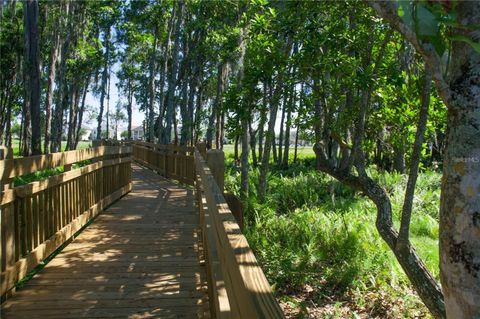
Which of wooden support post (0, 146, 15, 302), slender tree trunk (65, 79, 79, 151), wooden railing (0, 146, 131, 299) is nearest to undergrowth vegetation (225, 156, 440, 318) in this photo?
wooden railing (0, 146, 131, 299)

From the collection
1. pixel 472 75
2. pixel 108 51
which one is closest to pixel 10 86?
pixel 108 51

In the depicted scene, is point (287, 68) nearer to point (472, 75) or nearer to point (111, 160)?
point (111, 160)

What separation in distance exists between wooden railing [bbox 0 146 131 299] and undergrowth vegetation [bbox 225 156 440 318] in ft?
9.59

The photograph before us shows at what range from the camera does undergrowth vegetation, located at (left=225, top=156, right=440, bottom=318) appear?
6043 millimetres

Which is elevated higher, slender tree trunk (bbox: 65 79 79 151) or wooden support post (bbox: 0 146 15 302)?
slender tree trunk (bbox: 65 79 79 151)

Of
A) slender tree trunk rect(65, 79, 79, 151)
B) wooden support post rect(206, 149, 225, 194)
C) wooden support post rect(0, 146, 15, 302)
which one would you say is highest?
slender tree trunk rect(65, 79, 79, 151)

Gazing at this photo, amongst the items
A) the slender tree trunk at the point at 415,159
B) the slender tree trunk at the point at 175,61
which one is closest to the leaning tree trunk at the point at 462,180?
the slender tree trunk at the point at 415,159

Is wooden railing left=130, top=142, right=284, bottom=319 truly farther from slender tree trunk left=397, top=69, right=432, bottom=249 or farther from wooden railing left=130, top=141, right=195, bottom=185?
wooden railing left=130, top=141, right=195, bottom=185

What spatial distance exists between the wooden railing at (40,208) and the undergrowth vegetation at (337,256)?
2.92 m

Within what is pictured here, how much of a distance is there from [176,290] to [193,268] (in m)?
0.71

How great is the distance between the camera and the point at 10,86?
30734 mm

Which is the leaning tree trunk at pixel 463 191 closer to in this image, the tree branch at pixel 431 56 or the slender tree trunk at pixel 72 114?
the tree branch at pixel 431 56

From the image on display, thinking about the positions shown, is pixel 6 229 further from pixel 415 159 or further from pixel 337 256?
pixel 337 256

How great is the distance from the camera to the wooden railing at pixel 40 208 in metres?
3.95
